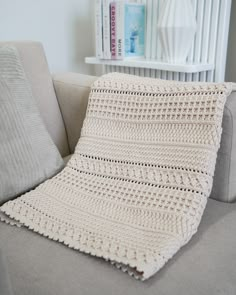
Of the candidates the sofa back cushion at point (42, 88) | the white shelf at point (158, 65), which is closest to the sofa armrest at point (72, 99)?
the sofa back cushion at point (42, 88)

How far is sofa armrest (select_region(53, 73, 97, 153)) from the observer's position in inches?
48.3

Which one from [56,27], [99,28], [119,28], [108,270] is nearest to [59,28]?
[56,27]

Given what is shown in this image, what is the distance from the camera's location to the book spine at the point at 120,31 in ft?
5.06

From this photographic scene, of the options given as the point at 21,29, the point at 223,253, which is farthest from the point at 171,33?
the point at 223,253

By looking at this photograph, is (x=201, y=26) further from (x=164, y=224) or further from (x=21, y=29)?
(x=164, y=224)

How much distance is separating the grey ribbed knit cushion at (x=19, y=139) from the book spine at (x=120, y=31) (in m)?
0.62

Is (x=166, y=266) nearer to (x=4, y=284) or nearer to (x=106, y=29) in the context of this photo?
(x=4, y=284)

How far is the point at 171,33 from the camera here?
144 centimetres

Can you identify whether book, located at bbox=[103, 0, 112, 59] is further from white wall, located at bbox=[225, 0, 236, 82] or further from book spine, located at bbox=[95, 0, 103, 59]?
white wall, located at bbox=[225, 0, 236, 82]

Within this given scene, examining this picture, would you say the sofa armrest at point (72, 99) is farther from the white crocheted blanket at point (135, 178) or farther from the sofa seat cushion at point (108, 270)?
the sofa seat cushion at point (108, 270)

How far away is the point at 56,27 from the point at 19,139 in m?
0.95

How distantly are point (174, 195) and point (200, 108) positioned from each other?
0.24 meters

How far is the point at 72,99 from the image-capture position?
125cm

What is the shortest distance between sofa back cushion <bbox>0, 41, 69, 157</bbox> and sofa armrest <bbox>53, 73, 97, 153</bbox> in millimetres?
21
